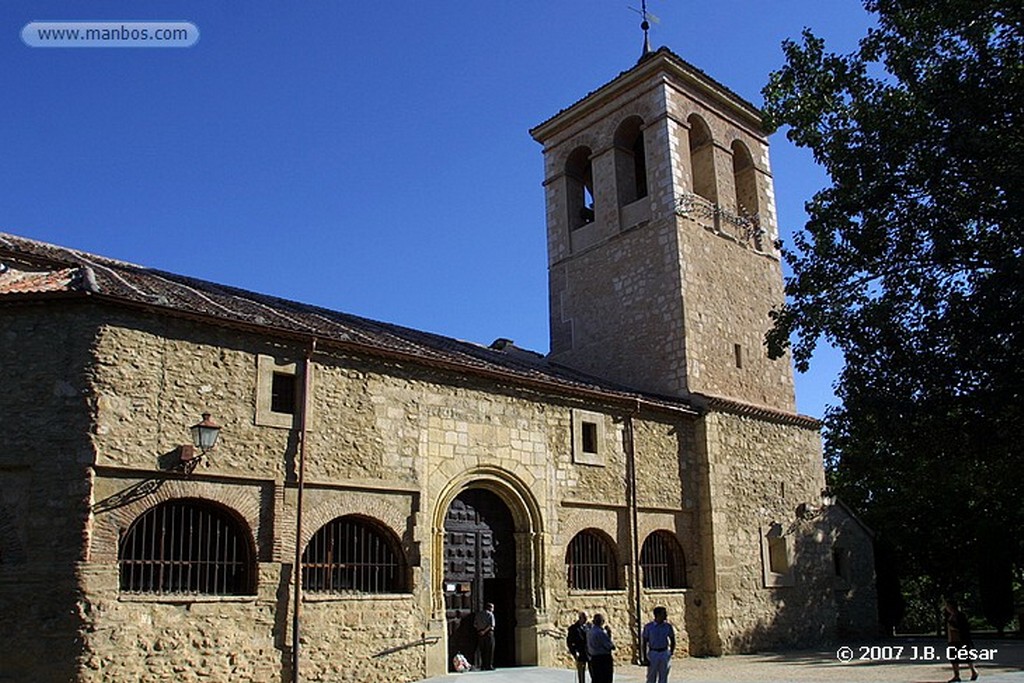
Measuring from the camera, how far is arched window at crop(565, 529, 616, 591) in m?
15.7

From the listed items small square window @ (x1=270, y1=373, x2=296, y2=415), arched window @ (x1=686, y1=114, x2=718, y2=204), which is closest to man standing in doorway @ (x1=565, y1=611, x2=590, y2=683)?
small square window @ (x1=270, y1=373, x2=296, y2=415)

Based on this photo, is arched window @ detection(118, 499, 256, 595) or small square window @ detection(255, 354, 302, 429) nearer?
arched window @ detection(118, 499, 256, 595)

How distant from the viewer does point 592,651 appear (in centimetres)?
1066

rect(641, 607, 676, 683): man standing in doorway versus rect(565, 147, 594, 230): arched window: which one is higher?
rect(565, 147, 594, 230): arched window

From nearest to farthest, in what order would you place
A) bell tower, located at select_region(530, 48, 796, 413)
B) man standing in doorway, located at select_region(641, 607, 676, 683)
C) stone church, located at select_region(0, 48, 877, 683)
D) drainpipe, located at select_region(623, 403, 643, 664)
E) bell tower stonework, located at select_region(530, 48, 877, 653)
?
man standing in doorway, located at select_region(641, 607, 676, 683), stone church, located at select_region(0, 48, 877, 683), drainpipe, located at select_region(623, 403, 643, 664), bell tower stonework, located at select_region(530, 48, 877, 653), bell tower, located at select_region(530, 48, 796, 413)

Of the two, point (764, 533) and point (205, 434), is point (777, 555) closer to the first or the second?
point (764, 533)

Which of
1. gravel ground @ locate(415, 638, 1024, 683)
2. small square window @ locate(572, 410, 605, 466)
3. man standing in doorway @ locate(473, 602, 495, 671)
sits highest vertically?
small square window @ locate(572, 410, 605, 466)

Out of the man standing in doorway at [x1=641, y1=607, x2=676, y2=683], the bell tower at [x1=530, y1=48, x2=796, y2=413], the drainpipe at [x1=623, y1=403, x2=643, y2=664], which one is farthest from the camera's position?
the bell tower at [x1=530, y1=48, x2=796, y2=413]

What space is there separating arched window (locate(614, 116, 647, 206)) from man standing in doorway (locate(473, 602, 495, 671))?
11.3 m

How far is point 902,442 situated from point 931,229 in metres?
3.43

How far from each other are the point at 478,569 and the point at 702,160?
12.5 meters

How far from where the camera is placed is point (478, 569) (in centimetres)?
1448

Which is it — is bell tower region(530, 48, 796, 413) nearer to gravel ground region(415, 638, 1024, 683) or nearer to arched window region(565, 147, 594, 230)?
arched window region(565, 147, 594, 230)

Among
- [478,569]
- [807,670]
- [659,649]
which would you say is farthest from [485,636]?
[807,670]
